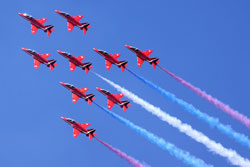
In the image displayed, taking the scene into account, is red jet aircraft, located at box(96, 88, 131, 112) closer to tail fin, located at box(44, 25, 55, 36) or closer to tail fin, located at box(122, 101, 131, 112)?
tail fin, located at box(122, 101, 131, 112)

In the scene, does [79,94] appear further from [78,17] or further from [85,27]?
[78,17]

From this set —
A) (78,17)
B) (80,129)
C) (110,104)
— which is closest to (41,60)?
(78,17)

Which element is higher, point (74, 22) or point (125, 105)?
point (74, 22)

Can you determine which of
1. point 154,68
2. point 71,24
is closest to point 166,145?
point 154,68

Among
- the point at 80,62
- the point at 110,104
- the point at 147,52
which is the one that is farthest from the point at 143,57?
the point at 80,62

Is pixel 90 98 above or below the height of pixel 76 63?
below

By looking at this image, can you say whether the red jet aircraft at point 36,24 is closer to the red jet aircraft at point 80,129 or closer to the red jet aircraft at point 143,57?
the red jet aircraft at point 143,57

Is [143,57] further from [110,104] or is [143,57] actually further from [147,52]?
[110,104]

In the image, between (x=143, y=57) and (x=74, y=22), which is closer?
(x=143, y=57)

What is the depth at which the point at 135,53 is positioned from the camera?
109m

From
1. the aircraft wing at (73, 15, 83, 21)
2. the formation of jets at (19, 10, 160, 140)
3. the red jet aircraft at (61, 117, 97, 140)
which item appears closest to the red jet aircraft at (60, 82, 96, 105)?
the formation of jets at (19, 10, 160, 140)

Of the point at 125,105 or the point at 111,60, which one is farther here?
the point at 111,60

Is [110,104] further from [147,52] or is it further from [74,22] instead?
[74,22]

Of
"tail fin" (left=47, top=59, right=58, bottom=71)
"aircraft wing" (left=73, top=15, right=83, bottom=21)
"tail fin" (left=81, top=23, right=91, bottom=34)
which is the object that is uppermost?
"aircraft wing" (left=73, top=15, right=83, bottom=21)
